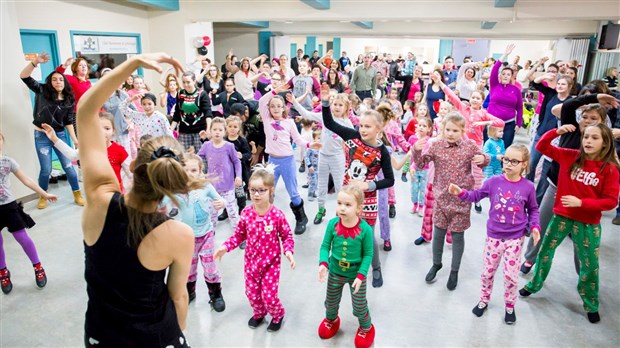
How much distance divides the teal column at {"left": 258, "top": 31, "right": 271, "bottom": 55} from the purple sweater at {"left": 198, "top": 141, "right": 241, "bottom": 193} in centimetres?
1324

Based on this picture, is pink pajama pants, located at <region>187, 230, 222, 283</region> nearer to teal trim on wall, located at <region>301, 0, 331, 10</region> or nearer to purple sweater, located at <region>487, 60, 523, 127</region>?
purple sweater, located at <region>487, 60, 523, 127</region>

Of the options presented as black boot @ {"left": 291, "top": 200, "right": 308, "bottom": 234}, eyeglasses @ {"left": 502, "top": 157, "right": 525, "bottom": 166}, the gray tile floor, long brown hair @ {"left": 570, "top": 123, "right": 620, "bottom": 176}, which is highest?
long brown hair @ {"left": 570, "top": 123, "right": 620, "bottom": 176}

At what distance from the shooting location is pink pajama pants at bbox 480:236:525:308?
297 cm

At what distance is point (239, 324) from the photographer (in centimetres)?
305

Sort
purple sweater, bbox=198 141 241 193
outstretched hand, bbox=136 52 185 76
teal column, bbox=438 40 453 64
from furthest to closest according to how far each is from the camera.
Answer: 1. teal column, bbox=438 40 453 64
2. purple sweater, bbox=198 141 241 193
3. outstretched hand, bbox=136 52 185 76

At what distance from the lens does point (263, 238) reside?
278 centimetres

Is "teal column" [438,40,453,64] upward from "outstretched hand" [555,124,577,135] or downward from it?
upward

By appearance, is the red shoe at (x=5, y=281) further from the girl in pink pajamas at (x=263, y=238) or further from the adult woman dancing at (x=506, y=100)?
the adult woman dancing at (x=506, y=100)

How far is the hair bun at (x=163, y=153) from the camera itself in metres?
1.46

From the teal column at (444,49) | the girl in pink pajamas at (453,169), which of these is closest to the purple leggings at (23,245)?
the girl in pink pajamas at (453,169)

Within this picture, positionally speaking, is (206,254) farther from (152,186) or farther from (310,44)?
(310,44)

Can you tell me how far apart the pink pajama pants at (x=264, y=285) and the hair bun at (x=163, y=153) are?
58.1 inches

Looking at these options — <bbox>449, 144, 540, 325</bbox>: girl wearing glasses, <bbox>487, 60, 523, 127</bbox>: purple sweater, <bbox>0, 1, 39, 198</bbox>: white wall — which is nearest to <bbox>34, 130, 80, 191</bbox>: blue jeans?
<bbox>0, 1, 39, 198</bbox>: white wall

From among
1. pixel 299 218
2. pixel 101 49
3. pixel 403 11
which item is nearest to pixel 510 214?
pixel 299 218
